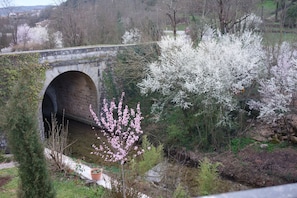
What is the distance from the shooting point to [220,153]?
11578 mm

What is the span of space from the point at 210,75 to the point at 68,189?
6574 millimetres

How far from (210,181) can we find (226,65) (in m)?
5.15

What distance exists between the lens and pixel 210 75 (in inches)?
452

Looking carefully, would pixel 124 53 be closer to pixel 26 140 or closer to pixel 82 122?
pixel 82 122

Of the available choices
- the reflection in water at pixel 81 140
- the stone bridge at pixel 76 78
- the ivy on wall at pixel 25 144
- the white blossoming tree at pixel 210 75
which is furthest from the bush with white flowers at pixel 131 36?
the ivy on wall at pixel 25 144

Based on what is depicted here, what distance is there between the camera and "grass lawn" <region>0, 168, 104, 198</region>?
7168mm

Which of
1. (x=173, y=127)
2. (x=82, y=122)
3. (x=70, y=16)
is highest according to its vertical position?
(x=70, y=16)

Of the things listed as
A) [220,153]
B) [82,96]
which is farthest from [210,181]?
[82,96]

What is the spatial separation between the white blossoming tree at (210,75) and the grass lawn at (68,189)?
5277mm

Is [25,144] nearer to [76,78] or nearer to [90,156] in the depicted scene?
[90,156]

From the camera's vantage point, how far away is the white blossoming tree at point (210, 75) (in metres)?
11.4

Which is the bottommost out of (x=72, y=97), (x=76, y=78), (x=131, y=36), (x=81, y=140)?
(x=81, y=140)

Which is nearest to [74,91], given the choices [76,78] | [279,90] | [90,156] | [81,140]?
[76,78]

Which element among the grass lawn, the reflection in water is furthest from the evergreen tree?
the reflection in water
